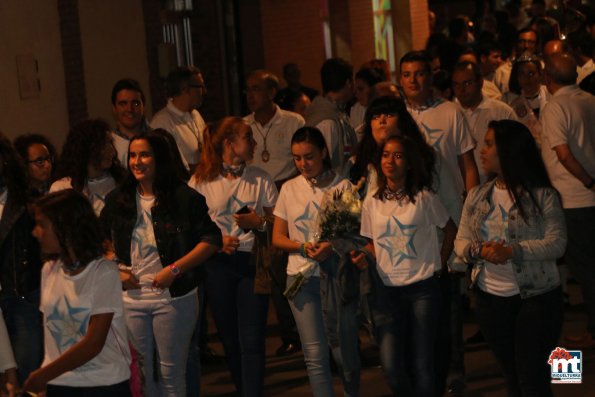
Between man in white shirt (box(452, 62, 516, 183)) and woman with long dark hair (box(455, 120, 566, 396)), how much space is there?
3.39m

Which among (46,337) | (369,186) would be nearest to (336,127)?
(369,186)

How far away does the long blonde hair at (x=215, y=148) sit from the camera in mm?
8570

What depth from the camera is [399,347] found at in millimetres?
7512

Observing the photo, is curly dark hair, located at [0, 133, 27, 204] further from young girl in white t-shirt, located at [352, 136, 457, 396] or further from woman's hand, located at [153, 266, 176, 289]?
young girl in white t-shirt, located at [352, 136, 457, 396]

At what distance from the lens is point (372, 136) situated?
833 cm

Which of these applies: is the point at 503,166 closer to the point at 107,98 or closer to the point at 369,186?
the point at 369,186

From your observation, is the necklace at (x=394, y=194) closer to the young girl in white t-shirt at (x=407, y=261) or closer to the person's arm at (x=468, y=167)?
the young girl in white t-shirt at (x=407, y=261)

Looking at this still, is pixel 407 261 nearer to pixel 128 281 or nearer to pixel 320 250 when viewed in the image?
pixel 320 250

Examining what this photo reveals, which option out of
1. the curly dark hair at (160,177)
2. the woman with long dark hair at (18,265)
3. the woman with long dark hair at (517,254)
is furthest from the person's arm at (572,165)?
the woman with long dark hair at (18,265)

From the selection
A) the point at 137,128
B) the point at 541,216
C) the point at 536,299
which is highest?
the point at 137,128

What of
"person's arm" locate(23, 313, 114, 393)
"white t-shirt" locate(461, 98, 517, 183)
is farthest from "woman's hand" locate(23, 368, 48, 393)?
"white t-shirt" locate(461, 98, 517, 183)

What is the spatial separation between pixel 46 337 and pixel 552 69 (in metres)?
5.33

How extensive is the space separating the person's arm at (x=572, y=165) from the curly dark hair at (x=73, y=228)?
4.80m

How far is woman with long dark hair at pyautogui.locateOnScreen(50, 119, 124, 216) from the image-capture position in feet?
27.1
